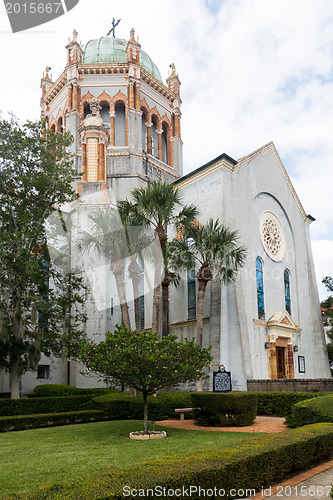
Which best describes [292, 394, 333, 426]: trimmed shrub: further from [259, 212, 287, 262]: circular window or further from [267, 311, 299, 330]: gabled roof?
[259, 212, 287, 262]: circular window

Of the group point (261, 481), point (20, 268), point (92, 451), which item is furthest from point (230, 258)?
point (261, 481)

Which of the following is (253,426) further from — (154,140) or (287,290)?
(154,140)

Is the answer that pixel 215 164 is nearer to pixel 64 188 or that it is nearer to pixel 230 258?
pixel 230 258

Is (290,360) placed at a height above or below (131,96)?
below

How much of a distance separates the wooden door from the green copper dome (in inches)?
1174

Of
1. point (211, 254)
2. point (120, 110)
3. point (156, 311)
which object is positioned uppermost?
point (120, 110)

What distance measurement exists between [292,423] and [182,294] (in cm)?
1356

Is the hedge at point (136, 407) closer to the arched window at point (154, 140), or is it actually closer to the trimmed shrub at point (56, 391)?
the trimmed shrub at point (56, 391)

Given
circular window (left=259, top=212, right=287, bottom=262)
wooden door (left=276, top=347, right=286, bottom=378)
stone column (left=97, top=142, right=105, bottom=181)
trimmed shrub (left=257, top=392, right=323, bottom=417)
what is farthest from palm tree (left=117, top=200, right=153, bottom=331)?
stone column (left=97, top=142, right=105, bottom=181)

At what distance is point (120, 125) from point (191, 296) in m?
20.0

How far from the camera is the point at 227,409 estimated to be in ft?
49.2

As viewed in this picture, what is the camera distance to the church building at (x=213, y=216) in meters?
23.7

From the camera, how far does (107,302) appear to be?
28547mm

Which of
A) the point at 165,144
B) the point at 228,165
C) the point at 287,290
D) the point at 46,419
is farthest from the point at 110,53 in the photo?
the point at 46,419
